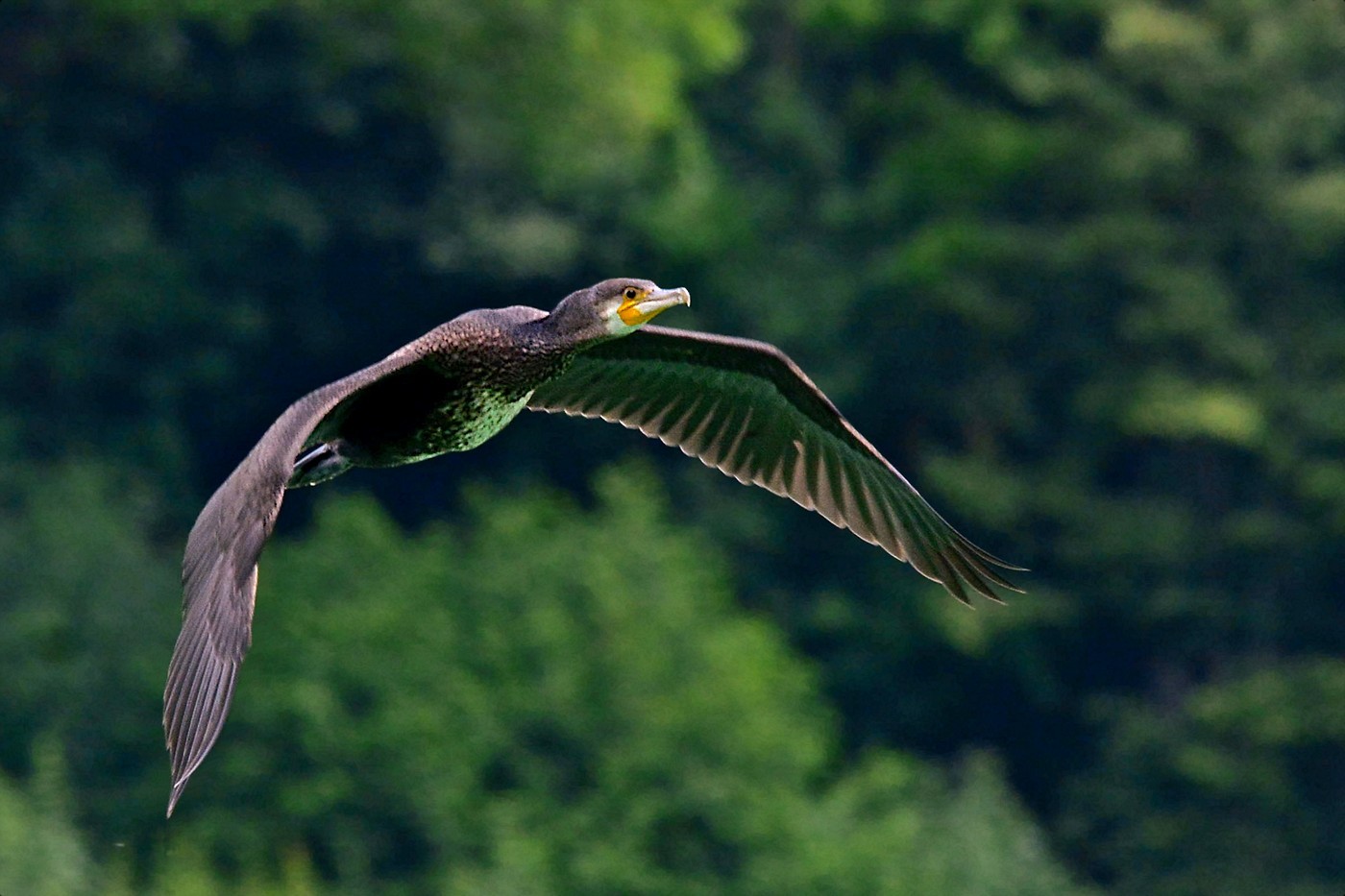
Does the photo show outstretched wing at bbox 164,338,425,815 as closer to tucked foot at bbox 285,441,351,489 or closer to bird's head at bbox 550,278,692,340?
tucked foot at bbox 285,441,351,489

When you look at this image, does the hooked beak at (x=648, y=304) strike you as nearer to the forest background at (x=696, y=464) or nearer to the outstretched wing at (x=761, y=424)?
the outstretched wing at (x=761, y=424)

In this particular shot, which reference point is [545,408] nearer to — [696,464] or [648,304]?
[648,304]

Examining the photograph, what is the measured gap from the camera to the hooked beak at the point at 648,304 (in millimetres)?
9453

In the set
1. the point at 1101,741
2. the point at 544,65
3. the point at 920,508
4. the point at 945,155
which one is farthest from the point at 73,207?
the point at 920,508

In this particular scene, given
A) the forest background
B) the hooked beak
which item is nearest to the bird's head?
the hooked beak

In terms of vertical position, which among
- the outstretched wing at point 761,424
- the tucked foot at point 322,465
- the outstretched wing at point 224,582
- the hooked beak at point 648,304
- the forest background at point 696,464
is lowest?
the outstretched wing at point 224,582

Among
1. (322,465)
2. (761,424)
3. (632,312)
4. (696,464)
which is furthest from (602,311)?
(696,464)

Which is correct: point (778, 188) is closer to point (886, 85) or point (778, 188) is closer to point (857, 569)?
point (886, 85)

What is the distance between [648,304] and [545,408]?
2.05m

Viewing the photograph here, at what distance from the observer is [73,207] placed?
2895 centimetres

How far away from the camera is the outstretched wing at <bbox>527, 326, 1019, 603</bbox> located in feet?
36.1

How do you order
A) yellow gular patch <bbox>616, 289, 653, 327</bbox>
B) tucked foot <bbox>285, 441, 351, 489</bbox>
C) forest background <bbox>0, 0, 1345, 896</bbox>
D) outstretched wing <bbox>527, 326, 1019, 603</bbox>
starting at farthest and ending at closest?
forest background <bbox>0, 0, 1345, 896</bbox> < outstretched wing <bbox>527, 326, 1019, 603</bbox> < tucked foot <bbox>285, 441, 351, 489</bbox> < yellow gular patch <bbox>616, 289, 653, 327</bbox>

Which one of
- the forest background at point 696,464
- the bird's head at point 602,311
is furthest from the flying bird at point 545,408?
the forest background at point 696,464

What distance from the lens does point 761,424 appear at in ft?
37.3
